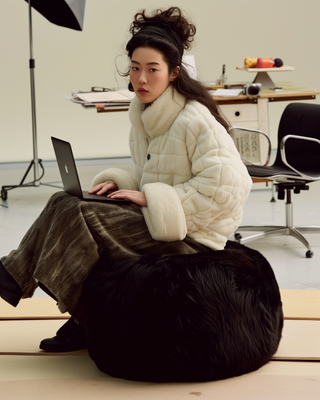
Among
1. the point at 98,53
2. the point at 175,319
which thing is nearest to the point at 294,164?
the point at 175,319

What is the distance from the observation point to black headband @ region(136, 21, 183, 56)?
5.55 ft

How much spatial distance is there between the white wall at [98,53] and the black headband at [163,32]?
4381 mm

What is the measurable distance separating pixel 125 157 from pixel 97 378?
5.08 meters

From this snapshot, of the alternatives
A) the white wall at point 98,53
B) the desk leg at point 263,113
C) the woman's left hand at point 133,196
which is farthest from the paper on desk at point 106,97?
the woman's left hand at point 133,196

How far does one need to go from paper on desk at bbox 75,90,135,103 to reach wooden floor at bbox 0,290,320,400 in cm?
217

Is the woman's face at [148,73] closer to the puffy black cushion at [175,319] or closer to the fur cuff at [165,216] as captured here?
the fur cuff at [165,216]

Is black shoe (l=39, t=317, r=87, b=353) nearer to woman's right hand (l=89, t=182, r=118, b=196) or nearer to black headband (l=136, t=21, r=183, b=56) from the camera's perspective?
woman's right hand (l=89, t=182, r=118, b=196)

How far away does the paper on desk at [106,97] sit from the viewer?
392cm

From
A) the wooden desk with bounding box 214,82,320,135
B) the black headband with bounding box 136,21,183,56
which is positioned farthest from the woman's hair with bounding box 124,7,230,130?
the wooden desk with bounding box 214,82,320,135

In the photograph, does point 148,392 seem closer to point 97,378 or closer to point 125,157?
point 97,378

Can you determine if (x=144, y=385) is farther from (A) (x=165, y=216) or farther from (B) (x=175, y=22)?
(B) (x=175, y=22)

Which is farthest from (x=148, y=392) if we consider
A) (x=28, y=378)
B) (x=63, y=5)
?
(x=63, y=5)

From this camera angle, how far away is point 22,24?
6.05 metres

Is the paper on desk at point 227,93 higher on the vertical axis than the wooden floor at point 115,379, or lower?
higher
